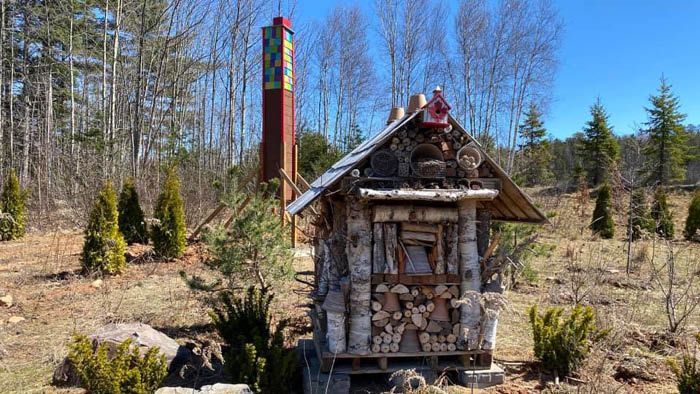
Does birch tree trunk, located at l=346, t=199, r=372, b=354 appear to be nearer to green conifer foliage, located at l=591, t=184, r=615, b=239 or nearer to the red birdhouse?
the red birdhouse

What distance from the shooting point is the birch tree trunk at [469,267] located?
4.11 metres

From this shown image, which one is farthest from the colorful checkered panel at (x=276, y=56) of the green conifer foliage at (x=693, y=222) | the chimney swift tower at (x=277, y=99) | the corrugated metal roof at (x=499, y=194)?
the green conifer foliage at (x=693, y=222)

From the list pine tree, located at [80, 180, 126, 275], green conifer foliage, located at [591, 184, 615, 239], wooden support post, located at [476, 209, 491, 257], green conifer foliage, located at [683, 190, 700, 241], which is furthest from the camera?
green conifer foliage, located at [591, 184, 615, 239]

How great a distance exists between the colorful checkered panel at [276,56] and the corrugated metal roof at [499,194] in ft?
19.7

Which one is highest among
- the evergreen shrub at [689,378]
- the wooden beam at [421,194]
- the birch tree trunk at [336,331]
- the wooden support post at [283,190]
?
the wooden support post at [283,190]

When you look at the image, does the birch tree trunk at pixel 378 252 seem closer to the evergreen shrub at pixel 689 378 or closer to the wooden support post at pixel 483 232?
the wooden support post at pixel 483 232

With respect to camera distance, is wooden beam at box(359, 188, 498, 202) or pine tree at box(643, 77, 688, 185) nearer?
wooden beam at box(359, 188, 498, 202)

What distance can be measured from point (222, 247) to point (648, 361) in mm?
5253

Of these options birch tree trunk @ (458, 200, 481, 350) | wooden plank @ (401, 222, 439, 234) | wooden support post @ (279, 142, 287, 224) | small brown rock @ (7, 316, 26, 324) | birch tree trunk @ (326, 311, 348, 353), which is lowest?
small brown rock @ (7, 316, 26, 324)

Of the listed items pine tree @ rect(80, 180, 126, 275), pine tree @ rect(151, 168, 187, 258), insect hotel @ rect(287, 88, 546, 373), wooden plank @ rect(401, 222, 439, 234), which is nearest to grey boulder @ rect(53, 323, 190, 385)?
insect hotel @ rect(287, 88, 546, 373)

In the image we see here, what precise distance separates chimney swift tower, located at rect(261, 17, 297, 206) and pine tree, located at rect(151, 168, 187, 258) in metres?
2.10

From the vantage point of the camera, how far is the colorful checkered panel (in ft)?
32.3

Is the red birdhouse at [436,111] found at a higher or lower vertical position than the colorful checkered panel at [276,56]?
lower

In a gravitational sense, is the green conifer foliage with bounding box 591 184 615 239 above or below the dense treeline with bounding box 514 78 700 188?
below
